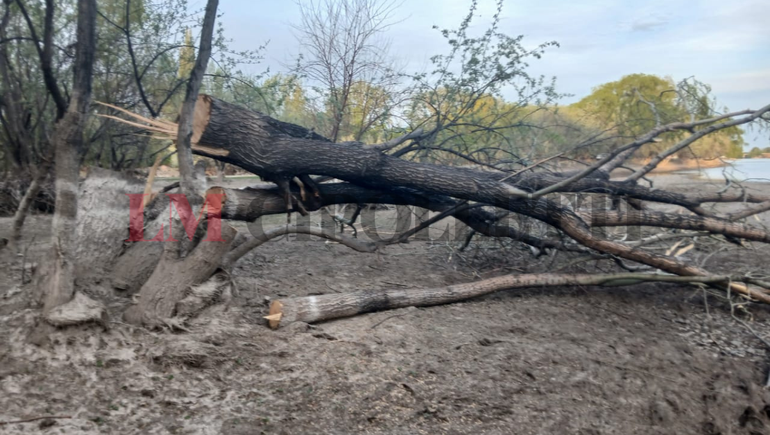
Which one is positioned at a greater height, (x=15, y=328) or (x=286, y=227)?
(x=286, y=227)

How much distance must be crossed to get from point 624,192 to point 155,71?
23.0 ft

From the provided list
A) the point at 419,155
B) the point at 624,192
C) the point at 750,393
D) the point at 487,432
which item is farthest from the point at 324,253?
the point at 750,393

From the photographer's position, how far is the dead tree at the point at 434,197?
15.7 ft

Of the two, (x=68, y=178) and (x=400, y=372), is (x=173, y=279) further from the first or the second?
(x=400, y=372)

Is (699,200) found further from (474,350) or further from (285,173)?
(285,173)

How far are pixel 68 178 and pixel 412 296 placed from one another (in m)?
2.85

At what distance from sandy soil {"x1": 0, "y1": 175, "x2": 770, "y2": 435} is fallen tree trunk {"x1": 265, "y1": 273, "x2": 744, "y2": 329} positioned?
107 millimetres

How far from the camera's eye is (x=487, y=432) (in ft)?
10.5

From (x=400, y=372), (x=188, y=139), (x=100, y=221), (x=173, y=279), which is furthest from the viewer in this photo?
(x=100, y=221)

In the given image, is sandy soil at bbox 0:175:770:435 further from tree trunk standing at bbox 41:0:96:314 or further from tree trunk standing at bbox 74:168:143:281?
tree trunk standing at bbox 74:168:143:281

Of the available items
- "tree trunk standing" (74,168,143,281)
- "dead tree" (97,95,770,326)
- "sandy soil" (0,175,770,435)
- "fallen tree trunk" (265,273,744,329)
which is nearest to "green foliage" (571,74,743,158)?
"dead tree" (97,95,770,326)

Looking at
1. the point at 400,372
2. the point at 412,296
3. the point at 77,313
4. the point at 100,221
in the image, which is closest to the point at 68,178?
the point at 77,313

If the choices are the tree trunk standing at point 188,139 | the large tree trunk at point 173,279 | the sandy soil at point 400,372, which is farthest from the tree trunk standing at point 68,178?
the tree trunk standing at point 188,139

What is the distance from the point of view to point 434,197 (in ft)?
20.7
